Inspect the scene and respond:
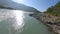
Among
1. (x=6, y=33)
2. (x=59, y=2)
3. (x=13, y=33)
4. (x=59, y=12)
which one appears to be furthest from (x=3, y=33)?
(x=59, y=2)

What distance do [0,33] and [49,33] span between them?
8414 mm

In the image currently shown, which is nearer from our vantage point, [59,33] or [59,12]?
[59,33]

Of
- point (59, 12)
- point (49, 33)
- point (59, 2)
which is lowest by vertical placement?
point (49, 33)

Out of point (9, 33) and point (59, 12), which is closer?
point (9, 33)

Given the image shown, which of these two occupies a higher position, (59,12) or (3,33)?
(59,12)

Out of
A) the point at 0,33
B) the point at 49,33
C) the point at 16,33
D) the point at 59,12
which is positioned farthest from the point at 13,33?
the point at 59,12

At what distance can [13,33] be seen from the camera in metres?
17.0

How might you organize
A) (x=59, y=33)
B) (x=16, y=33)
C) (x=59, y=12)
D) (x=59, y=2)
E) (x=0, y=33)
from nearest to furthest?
(x=0, y=33) → (x=16, y=33) → (x=59, y=33) → (x=59, y=12) → (x=59, y=2)

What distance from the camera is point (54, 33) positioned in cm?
2017

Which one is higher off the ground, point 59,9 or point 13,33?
point 59,9

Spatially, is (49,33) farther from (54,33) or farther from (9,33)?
(9,33)

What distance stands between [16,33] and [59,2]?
124 feet

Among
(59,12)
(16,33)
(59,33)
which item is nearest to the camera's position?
(16,33)

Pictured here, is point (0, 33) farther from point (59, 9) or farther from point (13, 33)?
point (59, 9)
